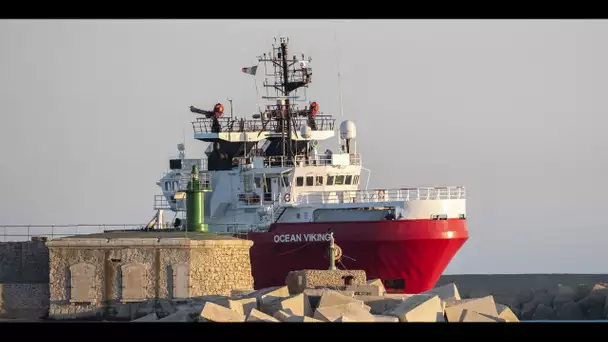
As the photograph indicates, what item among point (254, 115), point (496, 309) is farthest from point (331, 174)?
point (496, 309)

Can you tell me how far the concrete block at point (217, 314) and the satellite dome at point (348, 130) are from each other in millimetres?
19889

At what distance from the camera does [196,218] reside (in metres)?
37.3

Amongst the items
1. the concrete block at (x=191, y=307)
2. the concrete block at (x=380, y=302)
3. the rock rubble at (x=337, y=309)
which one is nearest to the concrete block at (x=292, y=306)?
the rock rubble at (x=337, y=309)

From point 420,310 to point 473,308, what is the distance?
2.11 meters

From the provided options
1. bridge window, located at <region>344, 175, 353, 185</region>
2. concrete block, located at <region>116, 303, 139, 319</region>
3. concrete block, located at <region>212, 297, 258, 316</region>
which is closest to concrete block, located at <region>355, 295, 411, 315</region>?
concrete block, located at <region>212, 297, 258, 316</region>

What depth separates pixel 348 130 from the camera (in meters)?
44.9

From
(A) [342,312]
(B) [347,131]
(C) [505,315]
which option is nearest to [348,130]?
(B) [347,131]

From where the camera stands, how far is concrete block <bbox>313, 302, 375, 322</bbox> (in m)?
25.0

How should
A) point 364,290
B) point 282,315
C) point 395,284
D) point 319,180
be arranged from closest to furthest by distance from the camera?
point 282,315 < point 364,290 < point 395,284 < point 319,180

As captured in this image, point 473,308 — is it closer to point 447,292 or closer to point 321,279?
point 321,279

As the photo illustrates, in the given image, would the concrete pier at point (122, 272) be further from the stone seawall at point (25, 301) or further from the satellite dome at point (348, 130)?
the satellite dome at point (348, 130)

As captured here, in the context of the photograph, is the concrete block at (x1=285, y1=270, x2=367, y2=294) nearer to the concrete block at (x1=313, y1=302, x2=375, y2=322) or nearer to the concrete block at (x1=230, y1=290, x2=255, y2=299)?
the concrete block at (x1=230, y1=290, x2=255, y2=299)
